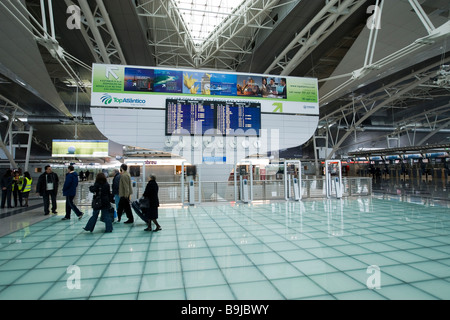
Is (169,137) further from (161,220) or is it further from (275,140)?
(275,140)

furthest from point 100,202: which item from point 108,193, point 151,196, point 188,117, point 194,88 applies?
point 194,88

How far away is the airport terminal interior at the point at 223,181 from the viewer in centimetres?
351

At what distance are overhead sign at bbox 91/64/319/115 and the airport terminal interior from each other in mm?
49

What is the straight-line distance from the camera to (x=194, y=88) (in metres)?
10.7

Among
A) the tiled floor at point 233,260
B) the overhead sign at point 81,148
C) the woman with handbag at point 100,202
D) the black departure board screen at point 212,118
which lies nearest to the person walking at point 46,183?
the tiled floor at point 233,260

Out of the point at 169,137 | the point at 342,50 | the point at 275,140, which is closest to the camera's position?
the point at 169,137

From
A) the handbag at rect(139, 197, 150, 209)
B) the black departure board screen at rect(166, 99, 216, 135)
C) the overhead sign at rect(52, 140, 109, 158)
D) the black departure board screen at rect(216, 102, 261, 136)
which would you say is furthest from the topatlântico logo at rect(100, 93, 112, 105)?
the overhead sign at rect(52, 140, 109, 158)

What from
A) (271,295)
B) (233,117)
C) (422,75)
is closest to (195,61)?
(233,117)

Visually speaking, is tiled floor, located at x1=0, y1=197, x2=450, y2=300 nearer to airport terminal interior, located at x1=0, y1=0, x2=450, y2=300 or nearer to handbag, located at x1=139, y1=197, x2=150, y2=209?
airport terminal interior, located at x1=0, y1=0, x2=450, y2=300

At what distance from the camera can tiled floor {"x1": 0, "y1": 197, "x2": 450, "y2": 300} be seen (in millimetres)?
3105

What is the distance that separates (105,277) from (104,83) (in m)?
8.30

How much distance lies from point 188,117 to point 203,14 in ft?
30.4

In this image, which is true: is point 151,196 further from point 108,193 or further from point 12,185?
point 12,185

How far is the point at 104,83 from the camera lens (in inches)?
382
